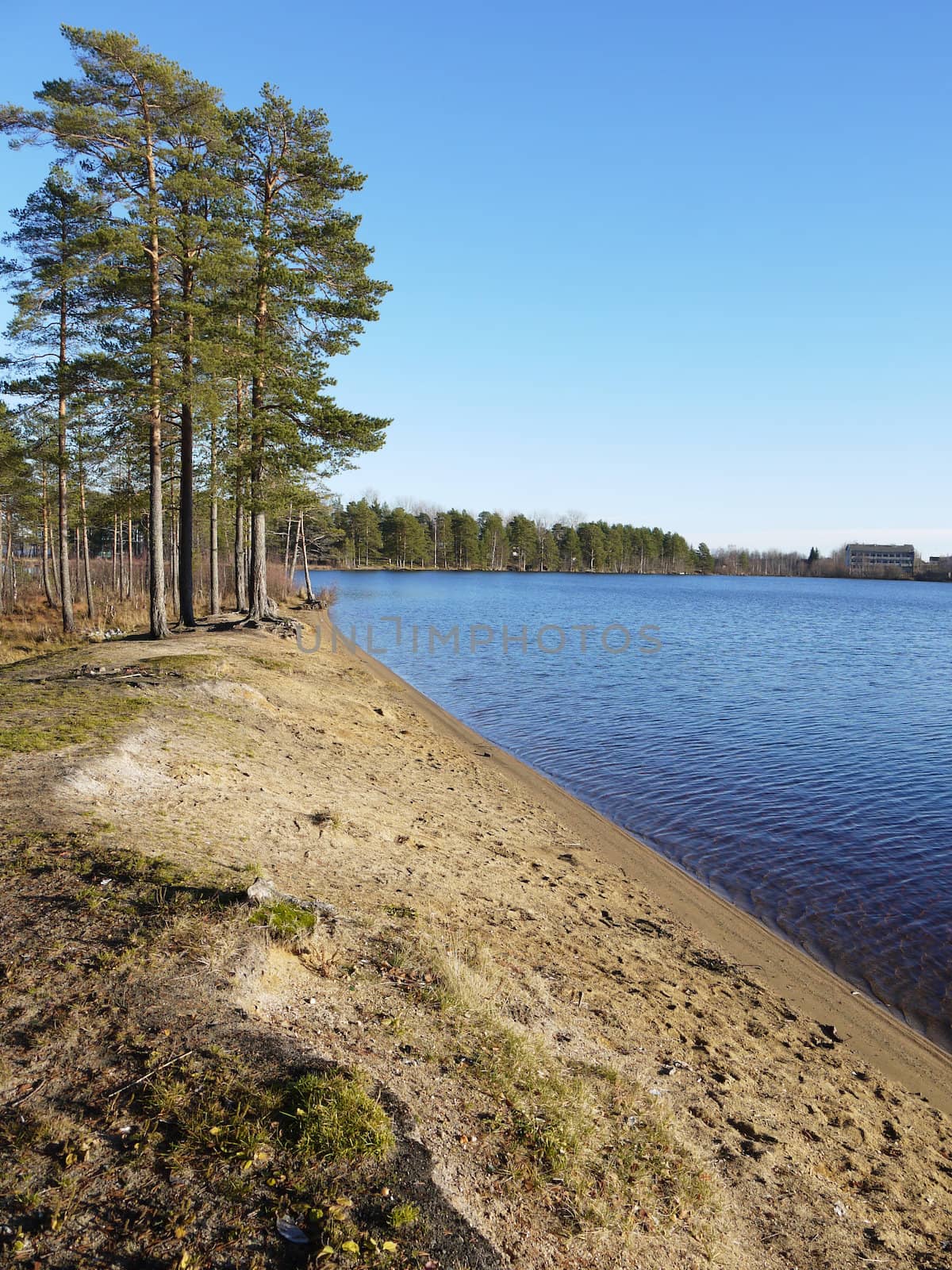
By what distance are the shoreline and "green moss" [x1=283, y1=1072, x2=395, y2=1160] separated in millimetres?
Answer: 5513

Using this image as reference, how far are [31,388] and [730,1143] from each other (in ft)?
76.9

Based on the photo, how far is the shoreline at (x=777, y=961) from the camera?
7.18 m

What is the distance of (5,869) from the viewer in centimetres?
636

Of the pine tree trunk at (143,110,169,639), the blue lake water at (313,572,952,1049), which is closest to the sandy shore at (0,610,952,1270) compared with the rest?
the blue lake water at (313,572,952,1049)

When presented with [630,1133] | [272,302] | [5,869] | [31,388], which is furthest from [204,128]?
[630,1133]

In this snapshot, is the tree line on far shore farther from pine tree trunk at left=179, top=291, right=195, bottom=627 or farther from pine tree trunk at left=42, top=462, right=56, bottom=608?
pine tree trunk at left=42, top=462, right=56, bottom=608

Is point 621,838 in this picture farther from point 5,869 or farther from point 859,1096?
point 5,869

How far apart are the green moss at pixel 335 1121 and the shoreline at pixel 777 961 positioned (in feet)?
18.1

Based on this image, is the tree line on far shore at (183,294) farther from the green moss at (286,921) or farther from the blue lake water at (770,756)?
the green moss at (286,921)

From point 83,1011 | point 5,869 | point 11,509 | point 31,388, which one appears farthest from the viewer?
point 11,509

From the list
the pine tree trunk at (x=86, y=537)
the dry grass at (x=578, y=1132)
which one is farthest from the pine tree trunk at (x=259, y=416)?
the dry grass at (x=578, y=1132)

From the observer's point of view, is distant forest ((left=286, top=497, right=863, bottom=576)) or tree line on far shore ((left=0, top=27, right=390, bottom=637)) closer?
tree line on far shore ((left=0, top=27, right=390, bottom=637))

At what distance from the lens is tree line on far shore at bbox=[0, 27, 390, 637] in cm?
1814

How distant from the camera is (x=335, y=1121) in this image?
13.0 ft
